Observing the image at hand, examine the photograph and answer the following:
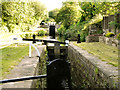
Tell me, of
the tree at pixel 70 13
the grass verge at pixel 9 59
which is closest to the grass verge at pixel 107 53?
the grass verge at pixel 9 59

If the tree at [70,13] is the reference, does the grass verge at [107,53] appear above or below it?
below

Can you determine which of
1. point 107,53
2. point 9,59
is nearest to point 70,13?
point 107,53

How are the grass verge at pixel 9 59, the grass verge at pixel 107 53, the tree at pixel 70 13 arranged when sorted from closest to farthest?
the grass verge at pixel 9 59 < the grass verge at pixel 107 53 < the tree at pixel 70 13

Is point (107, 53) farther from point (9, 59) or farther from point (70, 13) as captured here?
point (70, 13)

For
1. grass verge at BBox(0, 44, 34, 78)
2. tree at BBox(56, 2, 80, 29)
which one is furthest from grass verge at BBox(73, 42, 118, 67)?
tree at BBox(56, 2, 80, 29)

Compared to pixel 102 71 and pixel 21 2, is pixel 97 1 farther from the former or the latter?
pixel 21 2

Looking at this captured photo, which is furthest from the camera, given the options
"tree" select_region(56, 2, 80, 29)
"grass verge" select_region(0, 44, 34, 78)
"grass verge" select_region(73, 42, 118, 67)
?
"tree" select_region(56, 2, 80, 29)

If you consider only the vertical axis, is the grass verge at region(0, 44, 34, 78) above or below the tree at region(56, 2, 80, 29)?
below

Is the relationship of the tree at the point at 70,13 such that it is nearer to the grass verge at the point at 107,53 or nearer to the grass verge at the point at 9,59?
the grass verge at the point at 107,53

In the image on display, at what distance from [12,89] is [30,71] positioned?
102 cm

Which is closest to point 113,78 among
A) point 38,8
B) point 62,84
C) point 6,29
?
point 62,84

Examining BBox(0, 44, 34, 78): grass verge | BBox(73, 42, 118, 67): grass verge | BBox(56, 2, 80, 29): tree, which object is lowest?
BBox(0, 44, 34, 78): grass verge

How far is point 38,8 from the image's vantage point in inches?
943

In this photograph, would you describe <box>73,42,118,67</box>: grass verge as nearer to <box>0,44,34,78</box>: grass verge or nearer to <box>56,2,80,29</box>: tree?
<box>0,44,34,78</box>: grass verge
